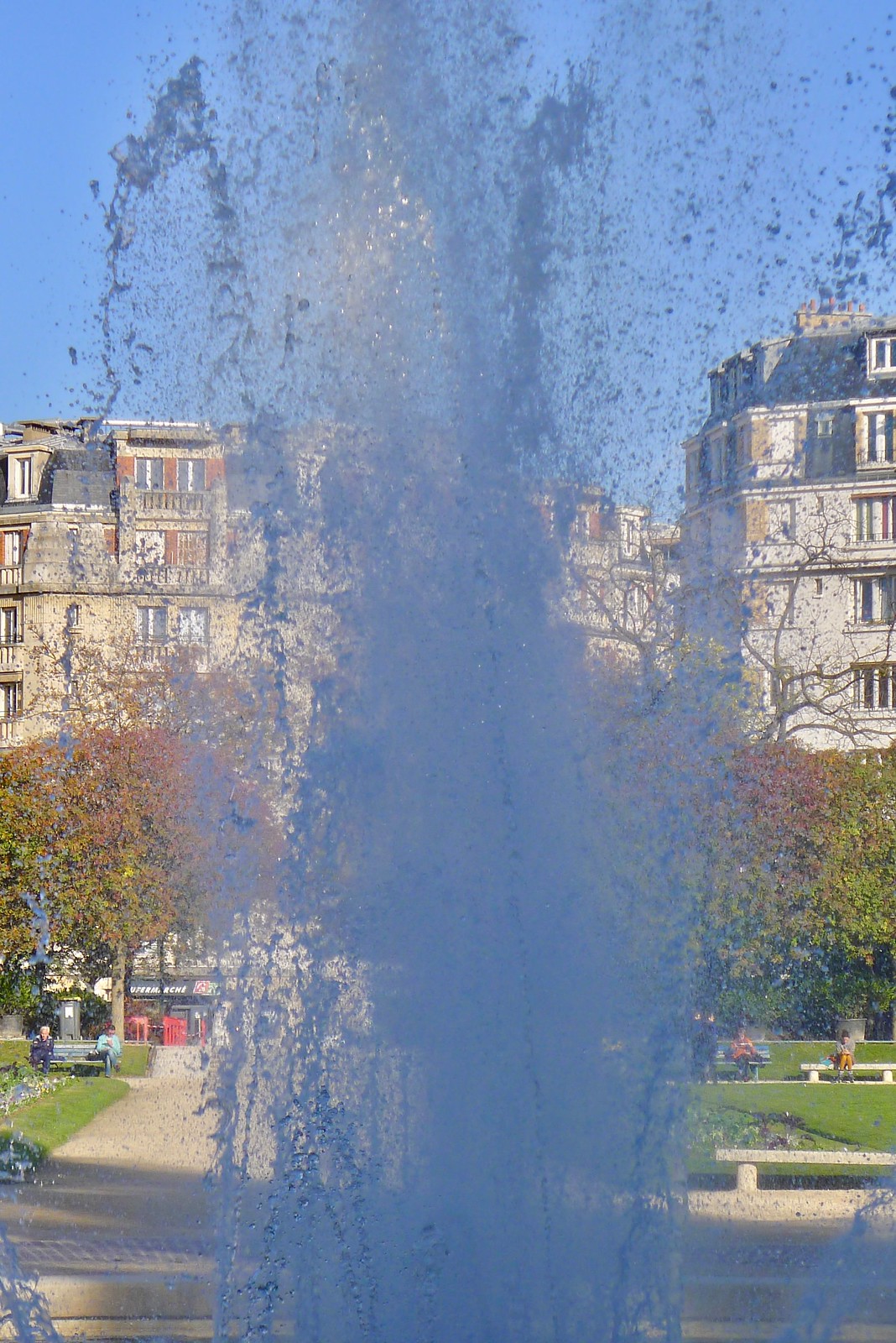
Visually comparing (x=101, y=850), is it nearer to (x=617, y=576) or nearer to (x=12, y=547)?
(x=617, y=576)

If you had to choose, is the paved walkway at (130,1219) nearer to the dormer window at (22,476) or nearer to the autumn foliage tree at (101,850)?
the autumn foliage tree at (101,850)

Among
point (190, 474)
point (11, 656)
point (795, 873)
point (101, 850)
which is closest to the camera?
point (190, 474)

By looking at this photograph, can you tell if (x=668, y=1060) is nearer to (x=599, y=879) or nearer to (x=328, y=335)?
(x=599, y=879)

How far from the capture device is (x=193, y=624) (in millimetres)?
8898

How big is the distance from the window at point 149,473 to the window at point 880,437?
569 cm

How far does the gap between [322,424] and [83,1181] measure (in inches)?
318

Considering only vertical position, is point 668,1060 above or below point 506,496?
below

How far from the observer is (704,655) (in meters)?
14.6

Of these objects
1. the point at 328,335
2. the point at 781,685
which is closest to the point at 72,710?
the point at 781,685

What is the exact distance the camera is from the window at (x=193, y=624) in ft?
28.6

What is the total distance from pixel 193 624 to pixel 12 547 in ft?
110

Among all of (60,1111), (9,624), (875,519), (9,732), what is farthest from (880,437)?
(9,624)

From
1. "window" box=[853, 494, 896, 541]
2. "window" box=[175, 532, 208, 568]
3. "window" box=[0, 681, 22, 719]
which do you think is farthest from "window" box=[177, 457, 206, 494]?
"window" box=[0, 681, 22, 719]

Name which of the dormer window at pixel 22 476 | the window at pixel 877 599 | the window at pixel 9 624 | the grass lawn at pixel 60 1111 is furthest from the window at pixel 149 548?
the dormer window at pixel 22 476
